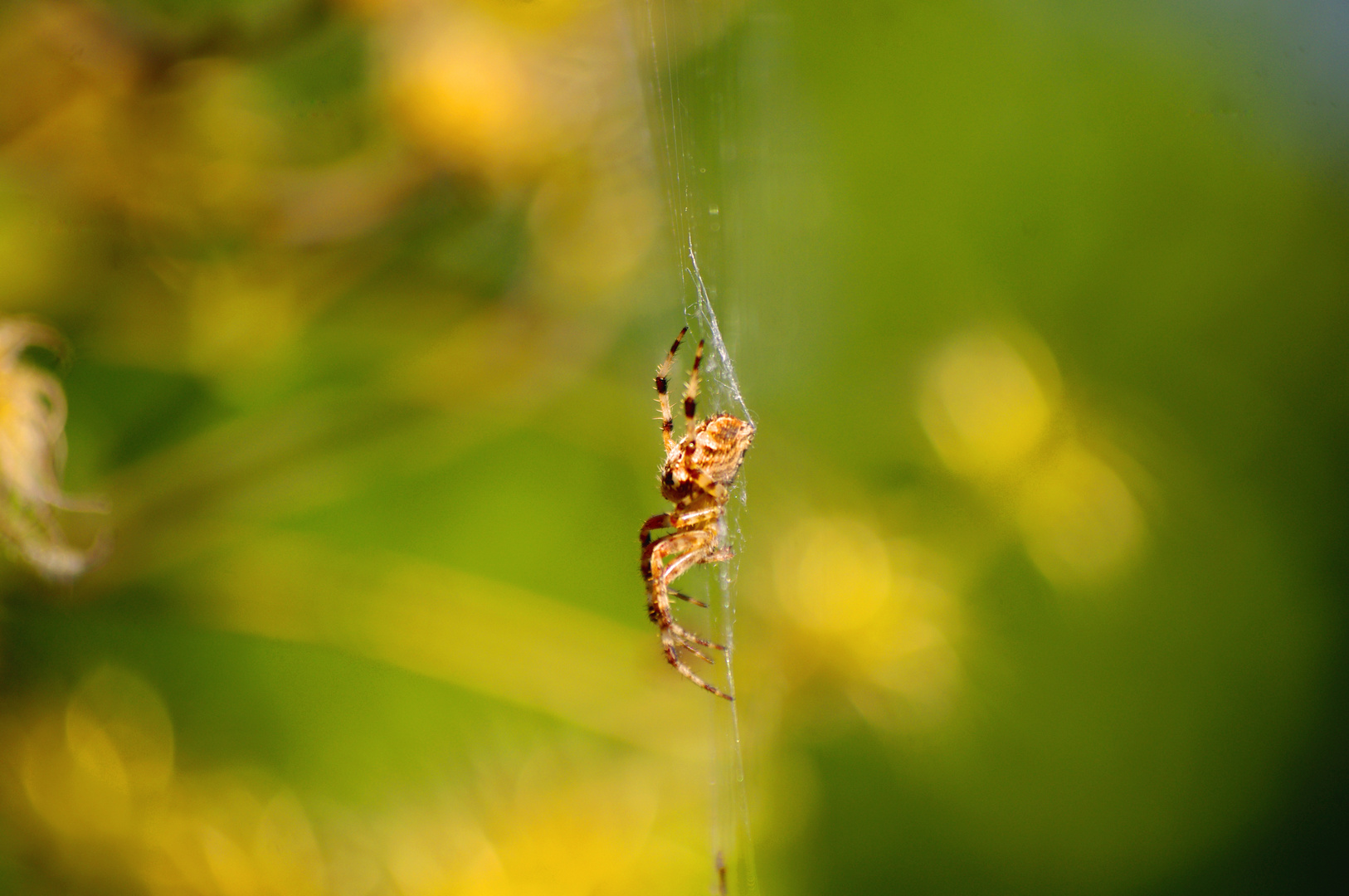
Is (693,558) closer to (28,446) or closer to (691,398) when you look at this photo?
(691,398)

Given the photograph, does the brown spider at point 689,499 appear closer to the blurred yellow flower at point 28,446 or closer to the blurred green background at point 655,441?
the blurred green background at point 655,441

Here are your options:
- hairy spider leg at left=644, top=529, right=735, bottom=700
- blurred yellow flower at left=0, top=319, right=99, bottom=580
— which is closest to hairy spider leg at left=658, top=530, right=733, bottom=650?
hairy spider leg at left=644, top=529, right=735, bottom=700

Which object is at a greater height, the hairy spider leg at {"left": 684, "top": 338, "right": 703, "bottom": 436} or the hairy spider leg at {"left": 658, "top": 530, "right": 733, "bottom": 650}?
the hairy spider leg at {"left": 684, "top": 338, "right": 703, "bottom": 436}

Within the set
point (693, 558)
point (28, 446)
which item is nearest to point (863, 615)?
point (693, 558)

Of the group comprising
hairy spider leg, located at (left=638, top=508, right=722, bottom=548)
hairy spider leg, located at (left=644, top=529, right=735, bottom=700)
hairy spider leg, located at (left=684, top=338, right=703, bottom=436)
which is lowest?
hairy spider leg, located at (left=644, top=529, right=735, bottom=700)

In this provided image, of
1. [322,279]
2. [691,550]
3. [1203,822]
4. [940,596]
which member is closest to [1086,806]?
[1203,822]

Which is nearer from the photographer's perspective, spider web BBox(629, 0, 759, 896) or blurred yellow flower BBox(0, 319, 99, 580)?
blurred yellow flower BBox(0, 319, 99, 580)

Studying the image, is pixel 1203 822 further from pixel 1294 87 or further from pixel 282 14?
pixel 282 14

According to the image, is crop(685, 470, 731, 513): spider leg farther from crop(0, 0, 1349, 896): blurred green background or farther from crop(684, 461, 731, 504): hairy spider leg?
crop(0, 0, 1349, 896): blurred green background

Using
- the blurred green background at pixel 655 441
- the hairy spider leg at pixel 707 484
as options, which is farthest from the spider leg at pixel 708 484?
the blurred green background at pixel 655 441
